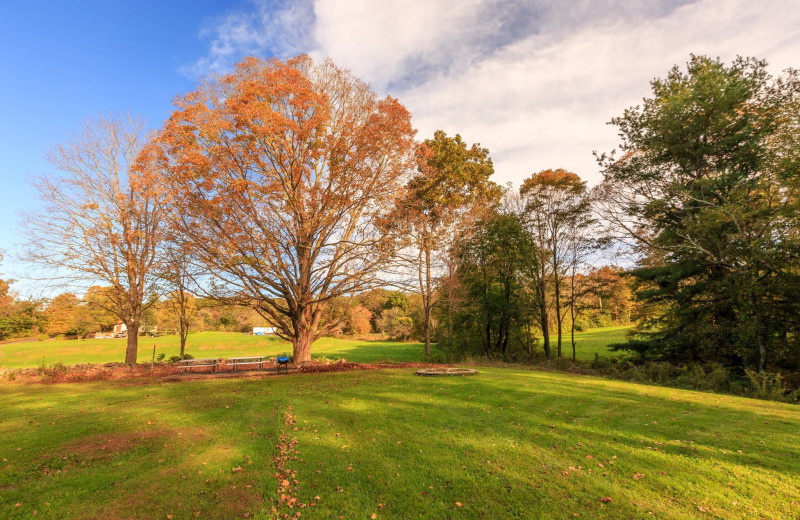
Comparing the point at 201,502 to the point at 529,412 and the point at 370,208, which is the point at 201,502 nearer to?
the point at 529,412

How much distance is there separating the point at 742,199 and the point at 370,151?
56.9 ft

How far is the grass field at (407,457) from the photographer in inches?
182

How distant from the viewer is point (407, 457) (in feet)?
20.3

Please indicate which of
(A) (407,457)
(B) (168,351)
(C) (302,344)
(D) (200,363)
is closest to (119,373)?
(D) (200,363)

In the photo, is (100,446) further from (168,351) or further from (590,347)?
(168,351)

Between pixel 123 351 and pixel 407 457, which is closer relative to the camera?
pixel 407 457

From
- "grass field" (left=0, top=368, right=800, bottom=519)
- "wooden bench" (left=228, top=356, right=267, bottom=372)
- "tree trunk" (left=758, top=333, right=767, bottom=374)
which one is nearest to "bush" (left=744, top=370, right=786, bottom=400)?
"tree trunk" (left=758, top=333, right=767, bottom=374)

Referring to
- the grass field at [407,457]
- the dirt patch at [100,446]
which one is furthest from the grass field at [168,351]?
the dirt patch at [100,446]

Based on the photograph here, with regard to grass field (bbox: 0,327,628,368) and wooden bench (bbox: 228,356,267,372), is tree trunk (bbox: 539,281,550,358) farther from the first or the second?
wooden bench (bbox: 228,356,267,372)

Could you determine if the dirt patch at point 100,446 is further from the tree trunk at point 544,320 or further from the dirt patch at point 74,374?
the tree trunk at point 544,320

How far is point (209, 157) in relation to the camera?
1488 centimetres

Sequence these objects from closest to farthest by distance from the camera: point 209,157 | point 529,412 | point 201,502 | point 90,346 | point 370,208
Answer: point 201,502
point 529,412
point 209,157
point 370,208
point 90,346

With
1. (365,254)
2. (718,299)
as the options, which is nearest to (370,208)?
(365,254)

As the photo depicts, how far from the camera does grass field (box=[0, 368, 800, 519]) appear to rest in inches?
182
